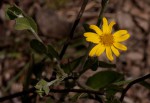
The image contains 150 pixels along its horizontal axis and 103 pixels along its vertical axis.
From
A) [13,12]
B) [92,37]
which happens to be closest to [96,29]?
[92,37]

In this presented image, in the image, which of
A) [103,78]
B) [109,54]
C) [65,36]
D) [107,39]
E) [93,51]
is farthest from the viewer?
[65,36]

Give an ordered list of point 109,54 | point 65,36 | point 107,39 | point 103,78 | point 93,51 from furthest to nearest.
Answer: point 65,36
point 103,78
point 107,39
point 109,54
point 93,51

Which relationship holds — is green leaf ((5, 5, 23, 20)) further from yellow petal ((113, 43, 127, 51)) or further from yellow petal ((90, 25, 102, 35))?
yellow petal ((113, 43, 127, 51))

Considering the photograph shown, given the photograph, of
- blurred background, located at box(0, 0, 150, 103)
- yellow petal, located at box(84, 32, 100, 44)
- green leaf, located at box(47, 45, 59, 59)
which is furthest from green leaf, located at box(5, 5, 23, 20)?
blurred background, located at box(0, 0, 150, 103)

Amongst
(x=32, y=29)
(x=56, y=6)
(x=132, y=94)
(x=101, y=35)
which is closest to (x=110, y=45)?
(x=101, y=35)

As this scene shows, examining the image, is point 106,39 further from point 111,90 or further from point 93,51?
point 111,90

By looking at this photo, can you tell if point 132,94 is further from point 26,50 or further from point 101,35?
point 101,35
